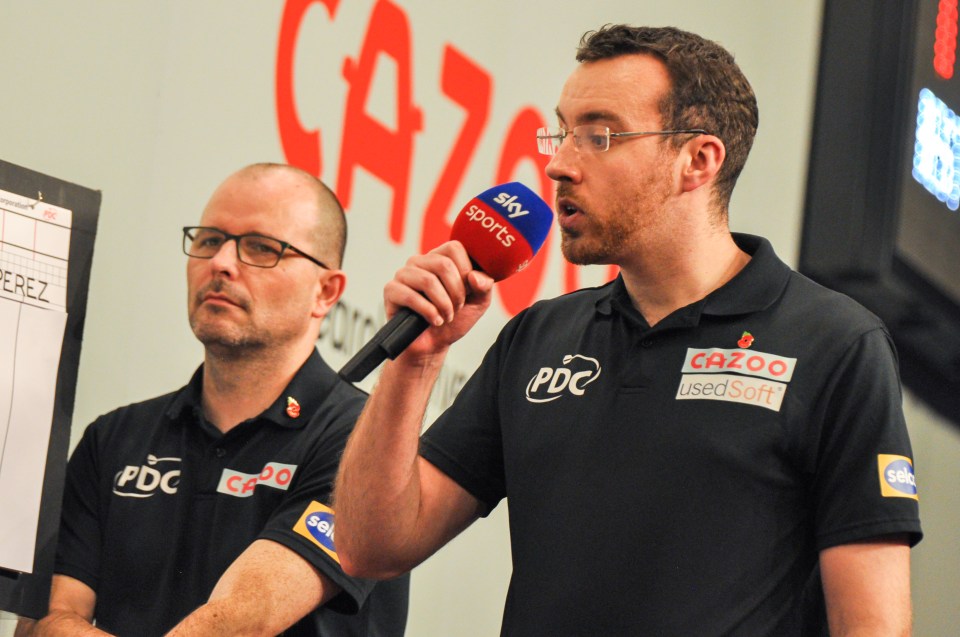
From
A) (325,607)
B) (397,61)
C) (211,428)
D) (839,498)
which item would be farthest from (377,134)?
(839,498)

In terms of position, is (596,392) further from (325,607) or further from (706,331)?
(325,607)

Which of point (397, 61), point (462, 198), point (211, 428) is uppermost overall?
point (397, 61)

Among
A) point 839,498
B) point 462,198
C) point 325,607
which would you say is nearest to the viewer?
point 839,498

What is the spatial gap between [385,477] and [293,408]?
67cm

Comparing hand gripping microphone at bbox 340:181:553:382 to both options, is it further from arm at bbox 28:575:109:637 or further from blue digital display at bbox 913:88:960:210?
blue digital display at bbox 913:88:960:210

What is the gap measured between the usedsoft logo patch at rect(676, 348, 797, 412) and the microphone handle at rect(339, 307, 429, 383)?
14.5 inches

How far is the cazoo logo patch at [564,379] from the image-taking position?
1.78m

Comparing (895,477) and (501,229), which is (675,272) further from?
(895,477)

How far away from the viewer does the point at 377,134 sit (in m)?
3.28


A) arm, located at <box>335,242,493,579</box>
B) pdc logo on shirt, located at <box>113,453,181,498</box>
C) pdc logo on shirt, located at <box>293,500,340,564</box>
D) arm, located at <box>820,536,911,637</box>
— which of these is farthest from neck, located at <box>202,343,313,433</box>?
arm, located at <box>820,536,911,637</box>

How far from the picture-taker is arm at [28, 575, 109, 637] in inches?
83.9

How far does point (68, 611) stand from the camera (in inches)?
86.7

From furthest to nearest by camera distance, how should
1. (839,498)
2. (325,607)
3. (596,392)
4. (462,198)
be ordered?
(462,198) → (325,607) → (596,392) → (839,498)

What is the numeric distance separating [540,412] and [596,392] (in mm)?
81
